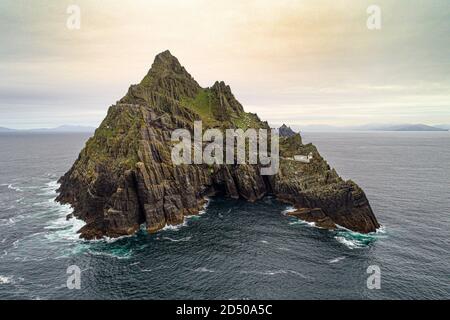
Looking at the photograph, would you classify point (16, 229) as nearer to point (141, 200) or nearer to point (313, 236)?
point (141, 200)

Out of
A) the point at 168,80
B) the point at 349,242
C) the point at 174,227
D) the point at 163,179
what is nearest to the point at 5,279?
the point at 174,227

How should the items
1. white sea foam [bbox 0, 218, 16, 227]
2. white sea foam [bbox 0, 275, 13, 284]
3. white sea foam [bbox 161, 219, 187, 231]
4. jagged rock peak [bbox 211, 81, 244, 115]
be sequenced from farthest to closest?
1. jagged rock peak [bbox 211, 81, 244, 115]
2. white sea foam [bbox 0, 218, 16, 227]
3. white sea foam [bbox 161, 219, 187, 231]
4. white sea foam [bbox 0, 275, 13, 284]

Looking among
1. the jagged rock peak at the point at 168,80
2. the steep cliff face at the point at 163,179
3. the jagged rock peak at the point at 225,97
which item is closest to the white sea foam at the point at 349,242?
the steep cliff face at the point at 163,179

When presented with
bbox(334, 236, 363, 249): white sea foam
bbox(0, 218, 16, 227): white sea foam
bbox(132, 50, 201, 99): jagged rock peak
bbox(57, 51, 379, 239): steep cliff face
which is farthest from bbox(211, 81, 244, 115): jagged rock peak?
bbox(0, 218, 16, 227): white sea foam

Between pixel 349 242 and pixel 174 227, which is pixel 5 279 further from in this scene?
pixel 349 242

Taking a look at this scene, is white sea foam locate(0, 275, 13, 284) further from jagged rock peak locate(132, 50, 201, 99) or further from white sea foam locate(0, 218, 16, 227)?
jagged rock peak locate(132, 50, 201, 99)

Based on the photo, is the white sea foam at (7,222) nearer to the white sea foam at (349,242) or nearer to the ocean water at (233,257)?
the ocean water at (233,257)
